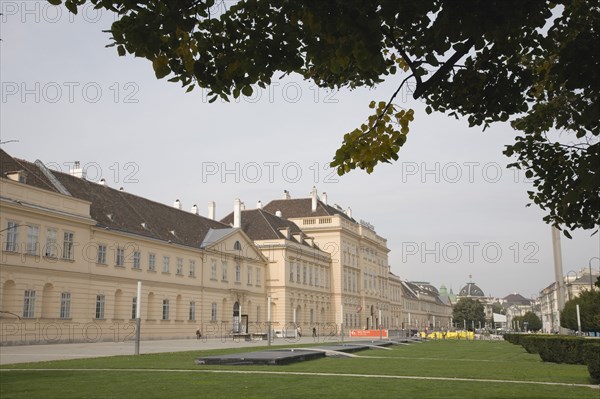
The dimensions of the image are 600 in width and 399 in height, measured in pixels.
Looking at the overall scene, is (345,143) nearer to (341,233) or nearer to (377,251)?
(341,233)

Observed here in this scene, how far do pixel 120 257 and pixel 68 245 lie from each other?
5852 millimetres

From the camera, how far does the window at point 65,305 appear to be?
40200 millimetres

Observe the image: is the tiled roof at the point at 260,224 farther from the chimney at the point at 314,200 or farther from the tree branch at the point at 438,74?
the tree branch at the point at 438,74

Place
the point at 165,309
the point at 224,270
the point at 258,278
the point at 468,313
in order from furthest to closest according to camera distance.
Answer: the point at 468,313 < the point at 258,278 < the point at 224,270 < the point at 165,309

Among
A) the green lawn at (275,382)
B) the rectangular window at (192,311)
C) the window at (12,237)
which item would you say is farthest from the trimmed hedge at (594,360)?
the rectangular window at (192,311)

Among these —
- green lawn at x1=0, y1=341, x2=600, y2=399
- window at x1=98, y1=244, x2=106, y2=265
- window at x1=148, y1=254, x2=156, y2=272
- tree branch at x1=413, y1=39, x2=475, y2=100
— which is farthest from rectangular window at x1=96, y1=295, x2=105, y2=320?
tree branch at x1=413, y1=39, x2=475, y2=100

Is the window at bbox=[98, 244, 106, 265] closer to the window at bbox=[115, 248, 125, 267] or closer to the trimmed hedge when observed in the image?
the window at bbox=[115, 248, 125, 267]

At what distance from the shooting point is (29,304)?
37.7m

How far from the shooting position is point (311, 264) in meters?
80.9

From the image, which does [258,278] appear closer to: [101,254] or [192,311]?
[192,311]

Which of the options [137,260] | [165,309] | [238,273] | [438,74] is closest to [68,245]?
[137,260]

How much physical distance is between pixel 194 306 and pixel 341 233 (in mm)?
34293

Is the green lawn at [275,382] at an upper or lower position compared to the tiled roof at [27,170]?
lower

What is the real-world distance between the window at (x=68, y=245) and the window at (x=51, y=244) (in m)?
0.89
